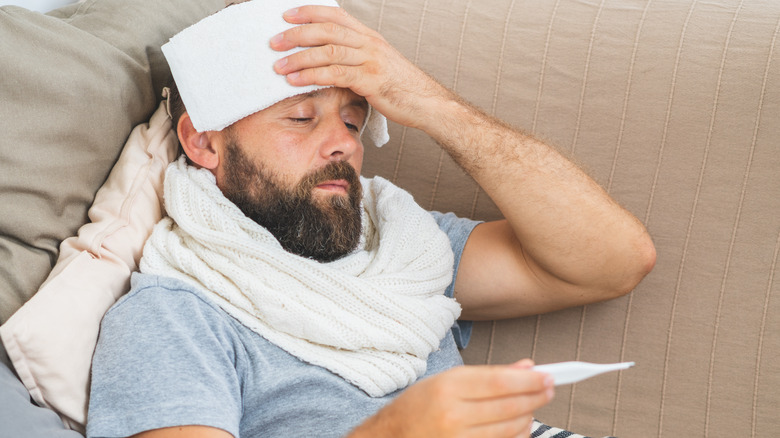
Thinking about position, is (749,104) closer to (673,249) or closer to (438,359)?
(673,249)

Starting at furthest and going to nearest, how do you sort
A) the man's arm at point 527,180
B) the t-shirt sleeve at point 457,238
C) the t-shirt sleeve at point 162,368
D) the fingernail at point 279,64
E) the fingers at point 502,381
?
the t-shirt sleeve at point 457,238, the man's arm at point 527,180, the fingernail at point 279,64, the t-shirt sleeve at point 162,368, the fingers at point 502,381

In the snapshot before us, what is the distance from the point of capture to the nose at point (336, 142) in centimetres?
121

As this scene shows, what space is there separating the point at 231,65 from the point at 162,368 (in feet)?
1.63

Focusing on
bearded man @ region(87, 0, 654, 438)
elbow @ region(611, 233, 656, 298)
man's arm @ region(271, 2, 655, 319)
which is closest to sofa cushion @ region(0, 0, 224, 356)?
bearded man @ region(87, 0, 654, 438)

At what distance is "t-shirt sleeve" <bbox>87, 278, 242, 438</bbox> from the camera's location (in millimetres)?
878

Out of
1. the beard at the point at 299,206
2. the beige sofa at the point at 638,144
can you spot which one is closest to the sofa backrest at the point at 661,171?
the beige sofa at the point at 638,144

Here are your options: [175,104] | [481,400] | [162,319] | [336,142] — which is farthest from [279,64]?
[481,400]

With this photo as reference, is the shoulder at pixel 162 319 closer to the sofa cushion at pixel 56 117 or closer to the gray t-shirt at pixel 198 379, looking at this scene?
the gray t-shirt at pixel 198 379

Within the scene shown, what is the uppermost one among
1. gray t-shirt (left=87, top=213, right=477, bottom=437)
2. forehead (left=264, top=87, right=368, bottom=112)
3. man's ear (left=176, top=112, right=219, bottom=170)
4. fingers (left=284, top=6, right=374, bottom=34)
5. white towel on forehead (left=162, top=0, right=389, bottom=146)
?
fingers (left=284, top=6, right=374, bottom=34)

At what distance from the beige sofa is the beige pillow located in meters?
0.04

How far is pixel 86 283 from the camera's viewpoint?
1.02 metres

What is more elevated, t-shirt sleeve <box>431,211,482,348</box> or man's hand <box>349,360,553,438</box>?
man's hand <box>349,360,553,438</box>

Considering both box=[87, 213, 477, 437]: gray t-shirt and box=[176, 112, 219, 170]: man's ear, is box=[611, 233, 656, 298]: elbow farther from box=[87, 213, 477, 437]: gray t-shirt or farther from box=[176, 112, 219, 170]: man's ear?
box=[176, 112, 219, 170]: man's ear

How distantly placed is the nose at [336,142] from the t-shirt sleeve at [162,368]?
0.34 metres
